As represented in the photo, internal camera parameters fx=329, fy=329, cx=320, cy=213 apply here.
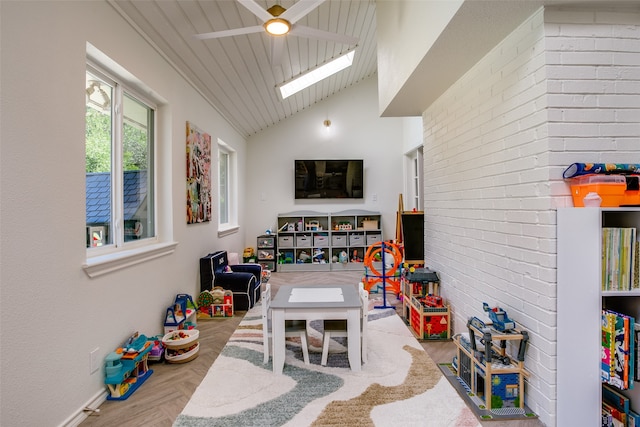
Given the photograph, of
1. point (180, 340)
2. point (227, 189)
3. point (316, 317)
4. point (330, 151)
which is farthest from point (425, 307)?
point (330, 151)

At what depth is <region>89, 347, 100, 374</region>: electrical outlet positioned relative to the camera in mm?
1996

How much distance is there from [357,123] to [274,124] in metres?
1.68

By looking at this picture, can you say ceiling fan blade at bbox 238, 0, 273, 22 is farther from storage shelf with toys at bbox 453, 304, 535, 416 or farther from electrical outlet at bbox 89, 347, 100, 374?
storage shelf with toys at bbox 453, 304, 535, 416

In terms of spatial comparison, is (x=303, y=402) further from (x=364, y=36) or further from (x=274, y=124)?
(x=274, y=124)

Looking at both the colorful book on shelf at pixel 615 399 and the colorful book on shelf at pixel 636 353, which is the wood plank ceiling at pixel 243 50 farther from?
the colorful book on shelf at pixel 615 399

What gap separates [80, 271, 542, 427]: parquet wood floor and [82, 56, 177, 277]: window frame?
82cm

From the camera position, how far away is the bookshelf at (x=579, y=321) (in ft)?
5.48

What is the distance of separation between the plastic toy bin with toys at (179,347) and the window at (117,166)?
818mm

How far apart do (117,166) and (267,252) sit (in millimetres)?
3911

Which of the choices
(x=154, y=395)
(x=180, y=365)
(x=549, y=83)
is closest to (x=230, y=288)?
(x=180, y=365)

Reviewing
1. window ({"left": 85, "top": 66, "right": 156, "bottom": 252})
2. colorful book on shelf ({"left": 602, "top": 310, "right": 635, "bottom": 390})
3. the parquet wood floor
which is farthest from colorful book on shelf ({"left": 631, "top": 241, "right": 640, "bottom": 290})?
window ({"left": 85, "top": 66, "right": 156, "bottom": 252})

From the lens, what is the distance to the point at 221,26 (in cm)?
304

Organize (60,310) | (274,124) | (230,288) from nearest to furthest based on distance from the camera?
1. (60,310)
2. (230,288)
3. (274,124)

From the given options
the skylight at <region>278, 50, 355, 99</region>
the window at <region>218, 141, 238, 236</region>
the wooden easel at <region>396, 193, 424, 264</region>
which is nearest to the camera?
the wooden easel at <region>396, 193, 424, 264</region>
